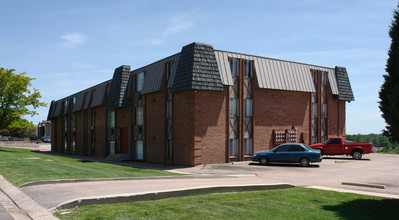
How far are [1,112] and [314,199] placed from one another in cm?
3795

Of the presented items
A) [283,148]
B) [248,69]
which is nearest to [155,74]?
[248,69]

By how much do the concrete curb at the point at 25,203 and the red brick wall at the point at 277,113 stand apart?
1966cm

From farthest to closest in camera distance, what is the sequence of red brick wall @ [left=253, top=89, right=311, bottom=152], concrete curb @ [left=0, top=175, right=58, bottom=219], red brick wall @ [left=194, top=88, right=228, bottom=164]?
red brick wall @ [left=253, top=89, right=311, bottom=152] < red brick wall @ [left=194, top=88, right=228, bottom=164] < concrete curb @ [left=0, top=175, right=58, bottom=219]

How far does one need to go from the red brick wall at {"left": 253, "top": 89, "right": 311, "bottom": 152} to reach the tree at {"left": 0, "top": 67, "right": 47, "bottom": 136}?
2683 cm

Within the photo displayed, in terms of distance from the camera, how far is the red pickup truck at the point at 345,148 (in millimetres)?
29000

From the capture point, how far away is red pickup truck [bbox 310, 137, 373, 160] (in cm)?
2900

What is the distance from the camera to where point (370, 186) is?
15.1 metres

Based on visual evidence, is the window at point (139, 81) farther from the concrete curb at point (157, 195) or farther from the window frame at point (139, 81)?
the concrete curb at point (157, 195)

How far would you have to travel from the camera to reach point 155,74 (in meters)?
30.4

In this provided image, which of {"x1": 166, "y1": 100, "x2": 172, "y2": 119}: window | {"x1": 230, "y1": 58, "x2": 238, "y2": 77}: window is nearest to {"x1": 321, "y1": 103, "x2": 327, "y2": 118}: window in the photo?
{"x1": 230, "y1": 58, "x2": 238, "y2": 77}: window

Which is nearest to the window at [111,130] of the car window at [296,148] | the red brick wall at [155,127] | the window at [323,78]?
the red brick wall at [155,127]

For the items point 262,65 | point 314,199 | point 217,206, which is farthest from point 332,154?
point 217,206

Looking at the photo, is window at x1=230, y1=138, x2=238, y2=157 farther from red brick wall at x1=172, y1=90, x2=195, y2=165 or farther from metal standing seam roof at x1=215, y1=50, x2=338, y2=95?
metal standing seam roof at x1=215, y1=50, x2=338, y2=95

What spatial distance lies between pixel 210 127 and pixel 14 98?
26178 mm
